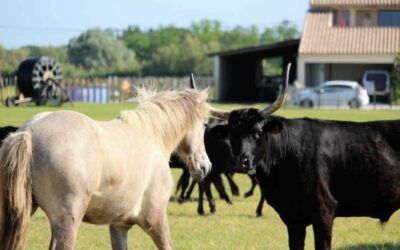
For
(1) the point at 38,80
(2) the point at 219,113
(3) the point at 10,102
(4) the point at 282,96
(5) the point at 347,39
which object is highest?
(5) the point at 347,39

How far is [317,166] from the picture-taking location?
9000 millimetres

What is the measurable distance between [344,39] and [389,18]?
14.2 ft

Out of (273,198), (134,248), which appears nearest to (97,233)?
(134,248)

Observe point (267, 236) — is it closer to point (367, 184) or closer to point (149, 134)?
point (367, 184)

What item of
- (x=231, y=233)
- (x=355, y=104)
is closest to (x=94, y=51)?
(x=355, y=104)

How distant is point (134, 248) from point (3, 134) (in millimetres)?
3900

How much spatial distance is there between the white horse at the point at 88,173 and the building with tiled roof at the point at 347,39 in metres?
47.3

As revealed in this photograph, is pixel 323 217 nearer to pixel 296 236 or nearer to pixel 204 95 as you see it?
pixel 296 236

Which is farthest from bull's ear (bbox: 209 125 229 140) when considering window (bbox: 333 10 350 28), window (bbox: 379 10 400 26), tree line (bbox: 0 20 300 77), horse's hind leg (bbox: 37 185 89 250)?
tree line (bbox: 0 20 300 77)

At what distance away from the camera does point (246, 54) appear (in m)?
60.2

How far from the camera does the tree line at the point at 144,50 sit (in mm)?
99250

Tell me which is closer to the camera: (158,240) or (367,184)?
(158,240)

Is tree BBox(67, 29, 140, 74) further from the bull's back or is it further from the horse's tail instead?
the horse's tail

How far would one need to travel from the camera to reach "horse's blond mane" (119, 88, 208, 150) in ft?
26.8
